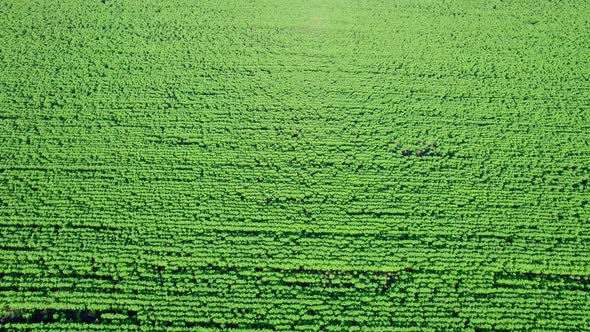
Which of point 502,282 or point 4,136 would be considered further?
point 4,136

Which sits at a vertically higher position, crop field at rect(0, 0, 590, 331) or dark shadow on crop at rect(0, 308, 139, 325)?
crop field at rect(0, 0, 590, 331)

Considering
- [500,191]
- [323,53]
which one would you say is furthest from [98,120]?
[500,191]

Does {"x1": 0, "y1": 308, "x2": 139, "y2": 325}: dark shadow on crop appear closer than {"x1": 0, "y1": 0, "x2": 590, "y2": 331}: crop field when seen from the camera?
Yes

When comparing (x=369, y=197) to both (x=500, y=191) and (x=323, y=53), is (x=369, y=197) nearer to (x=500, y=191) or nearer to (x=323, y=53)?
(x=500, y=191)

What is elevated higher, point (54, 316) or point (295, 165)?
point (295, 165)

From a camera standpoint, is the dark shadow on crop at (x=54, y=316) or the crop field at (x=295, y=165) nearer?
the dark shadow on crop at (x=54, y=316)

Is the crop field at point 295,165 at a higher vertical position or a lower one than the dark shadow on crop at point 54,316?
higher

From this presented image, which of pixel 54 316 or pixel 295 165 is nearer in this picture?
pixel 54 316

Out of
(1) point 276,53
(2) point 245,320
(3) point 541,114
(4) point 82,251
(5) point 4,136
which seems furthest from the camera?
(1) point 276,53
